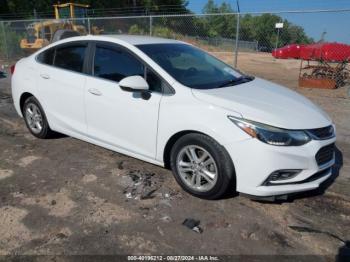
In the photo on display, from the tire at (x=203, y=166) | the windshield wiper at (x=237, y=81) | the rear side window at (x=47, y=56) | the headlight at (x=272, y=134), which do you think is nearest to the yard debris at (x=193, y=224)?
the tire at (x=203, y=166)

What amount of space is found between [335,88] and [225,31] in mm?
37845

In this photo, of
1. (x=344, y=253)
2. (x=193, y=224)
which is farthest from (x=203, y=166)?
(x=344, y=253)

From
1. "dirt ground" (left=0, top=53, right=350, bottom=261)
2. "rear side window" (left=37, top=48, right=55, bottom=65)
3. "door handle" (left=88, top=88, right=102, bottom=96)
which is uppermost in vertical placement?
"rear side window" (left=37, top=48, right=55, bottom=65)

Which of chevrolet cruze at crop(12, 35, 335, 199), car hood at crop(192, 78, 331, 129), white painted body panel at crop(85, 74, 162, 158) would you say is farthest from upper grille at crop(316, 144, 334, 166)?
white painted body panel at crop(85, 74, 162, 158)

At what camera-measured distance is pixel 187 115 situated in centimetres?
372

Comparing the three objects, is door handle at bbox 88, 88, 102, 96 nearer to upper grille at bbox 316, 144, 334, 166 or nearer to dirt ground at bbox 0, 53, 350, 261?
dirt ground at bbox 0, 53, 350, 261

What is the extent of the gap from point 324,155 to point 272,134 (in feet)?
2.31

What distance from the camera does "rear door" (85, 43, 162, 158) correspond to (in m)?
4.06

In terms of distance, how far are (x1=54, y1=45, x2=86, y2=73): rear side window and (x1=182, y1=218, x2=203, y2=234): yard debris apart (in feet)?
8.09

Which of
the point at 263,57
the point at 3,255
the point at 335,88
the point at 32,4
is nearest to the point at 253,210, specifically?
the point at 3,255

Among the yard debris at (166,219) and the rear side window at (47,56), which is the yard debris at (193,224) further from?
the rear side window at (47,56)

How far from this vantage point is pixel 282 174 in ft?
11.4

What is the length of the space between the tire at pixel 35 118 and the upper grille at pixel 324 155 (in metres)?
3.80

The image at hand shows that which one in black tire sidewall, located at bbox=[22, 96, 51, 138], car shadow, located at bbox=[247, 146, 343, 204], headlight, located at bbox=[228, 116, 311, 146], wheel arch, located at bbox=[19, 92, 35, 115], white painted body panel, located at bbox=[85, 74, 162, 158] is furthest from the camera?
wheel arch, located at bbox=[19, 92, 35, 115]
